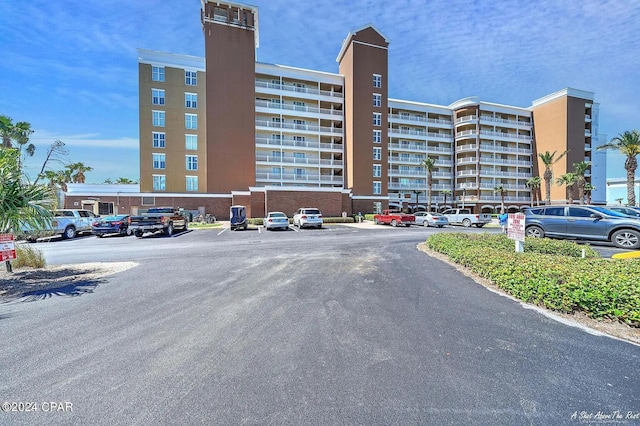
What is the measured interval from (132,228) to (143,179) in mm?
21970

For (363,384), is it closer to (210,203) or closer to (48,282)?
(48,282)

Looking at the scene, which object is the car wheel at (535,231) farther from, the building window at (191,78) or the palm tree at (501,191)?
the palm tree at (501,191)

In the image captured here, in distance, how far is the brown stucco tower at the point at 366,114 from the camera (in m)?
43.2

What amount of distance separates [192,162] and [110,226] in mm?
21331

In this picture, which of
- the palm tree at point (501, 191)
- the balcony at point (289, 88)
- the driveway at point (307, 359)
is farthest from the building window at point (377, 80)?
the driveway at point (307, 359)

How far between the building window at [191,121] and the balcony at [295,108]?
880 cm

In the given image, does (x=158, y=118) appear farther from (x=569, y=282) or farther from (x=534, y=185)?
(x=534, y=185)

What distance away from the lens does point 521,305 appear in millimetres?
5434

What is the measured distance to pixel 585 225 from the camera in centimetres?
1225

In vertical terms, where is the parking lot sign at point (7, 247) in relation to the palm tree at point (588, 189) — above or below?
below

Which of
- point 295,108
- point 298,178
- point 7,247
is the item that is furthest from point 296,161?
point 7,247

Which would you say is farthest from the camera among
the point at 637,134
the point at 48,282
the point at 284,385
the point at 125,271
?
the point at 637,134

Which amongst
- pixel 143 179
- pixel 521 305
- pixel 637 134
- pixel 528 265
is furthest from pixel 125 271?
pixel 637 134

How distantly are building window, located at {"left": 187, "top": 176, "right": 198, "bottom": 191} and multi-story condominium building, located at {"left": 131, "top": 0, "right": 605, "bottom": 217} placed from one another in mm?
142
